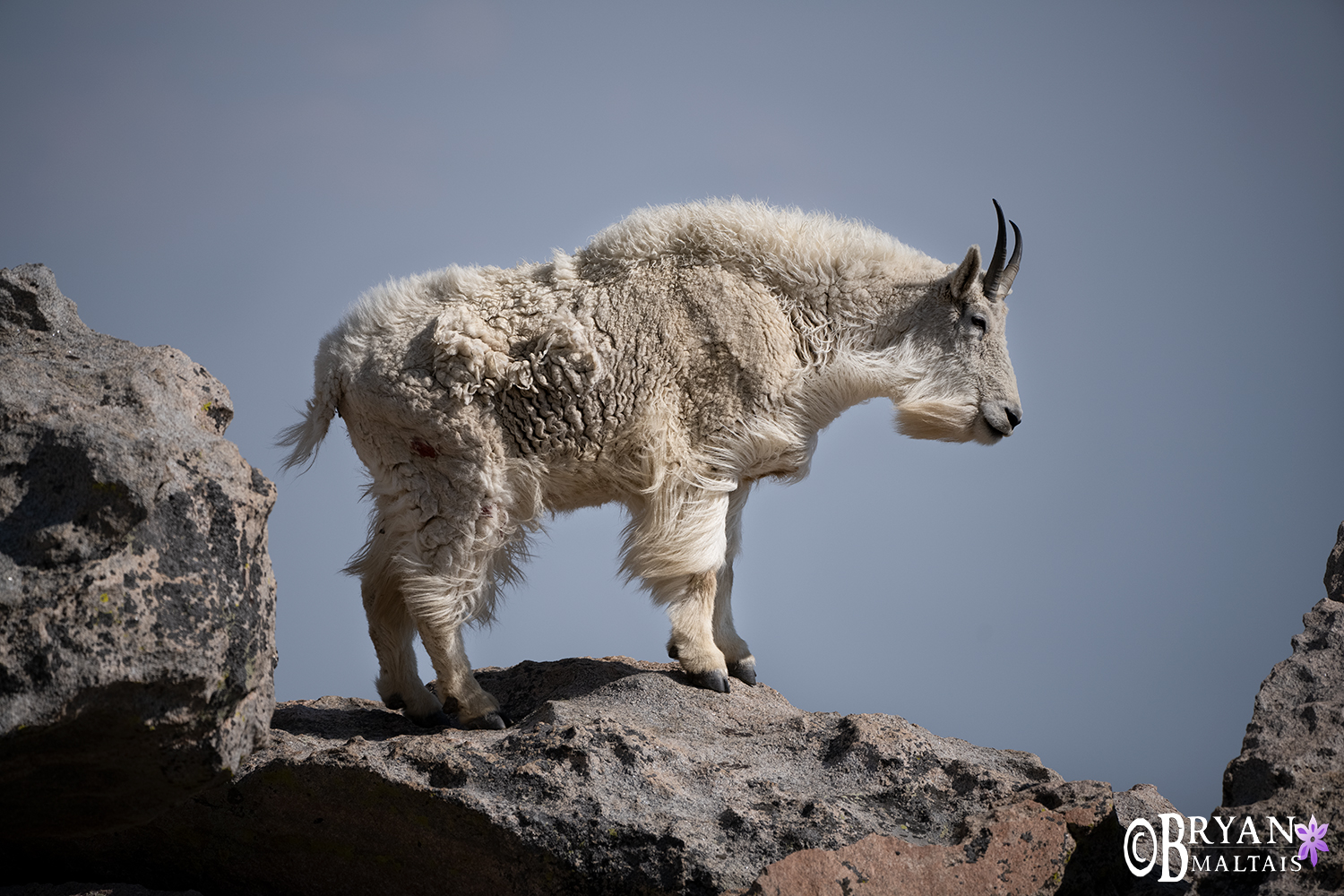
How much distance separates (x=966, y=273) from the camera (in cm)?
515

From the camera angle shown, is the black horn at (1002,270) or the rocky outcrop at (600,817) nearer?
the rocky outcrop at (600,817)

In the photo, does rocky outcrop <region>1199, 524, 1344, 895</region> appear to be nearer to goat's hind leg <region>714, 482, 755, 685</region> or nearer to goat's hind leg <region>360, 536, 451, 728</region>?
goat's hind leg <region>714, 482, 755, 685</region>

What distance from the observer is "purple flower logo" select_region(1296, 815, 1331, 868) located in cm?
300

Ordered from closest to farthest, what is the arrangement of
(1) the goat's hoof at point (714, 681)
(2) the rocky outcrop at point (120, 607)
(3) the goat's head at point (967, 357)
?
(2) the rocky outcrop at point (120, 607) < (1) the goat's hoof at point (714, 681) < (3) the goat's head at point (967, 357)

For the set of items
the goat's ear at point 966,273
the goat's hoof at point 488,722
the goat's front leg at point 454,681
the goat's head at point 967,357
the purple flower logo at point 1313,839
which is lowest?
the purple flower logo at point 1313,839

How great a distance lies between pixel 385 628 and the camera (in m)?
5.04

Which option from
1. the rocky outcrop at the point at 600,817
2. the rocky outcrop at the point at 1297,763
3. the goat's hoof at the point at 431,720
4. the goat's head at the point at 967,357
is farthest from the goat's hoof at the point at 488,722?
the rocky outcrop at the point at 1297,763

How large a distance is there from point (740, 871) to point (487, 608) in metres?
1.99

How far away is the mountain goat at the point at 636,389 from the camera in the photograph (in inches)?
182

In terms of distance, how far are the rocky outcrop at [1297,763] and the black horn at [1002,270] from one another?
6.92 feet

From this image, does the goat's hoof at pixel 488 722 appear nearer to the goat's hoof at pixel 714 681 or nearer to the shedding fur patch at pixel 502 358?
the goat's hoof at pixel 714 681

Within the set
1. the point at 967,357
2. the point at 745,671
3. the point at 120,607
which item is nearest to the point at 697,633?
the point at 745,671

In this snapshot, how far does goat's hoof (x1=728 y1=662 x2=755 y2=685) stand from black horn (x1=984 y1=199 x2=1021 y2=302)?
2369 millimetres

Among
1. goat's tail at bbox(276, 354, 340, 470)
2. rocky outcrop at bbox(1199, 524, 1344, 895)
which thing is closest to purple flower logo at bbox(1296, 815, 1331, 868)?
rocky outcrop at bbox(1199, 524, 1344, 895)
